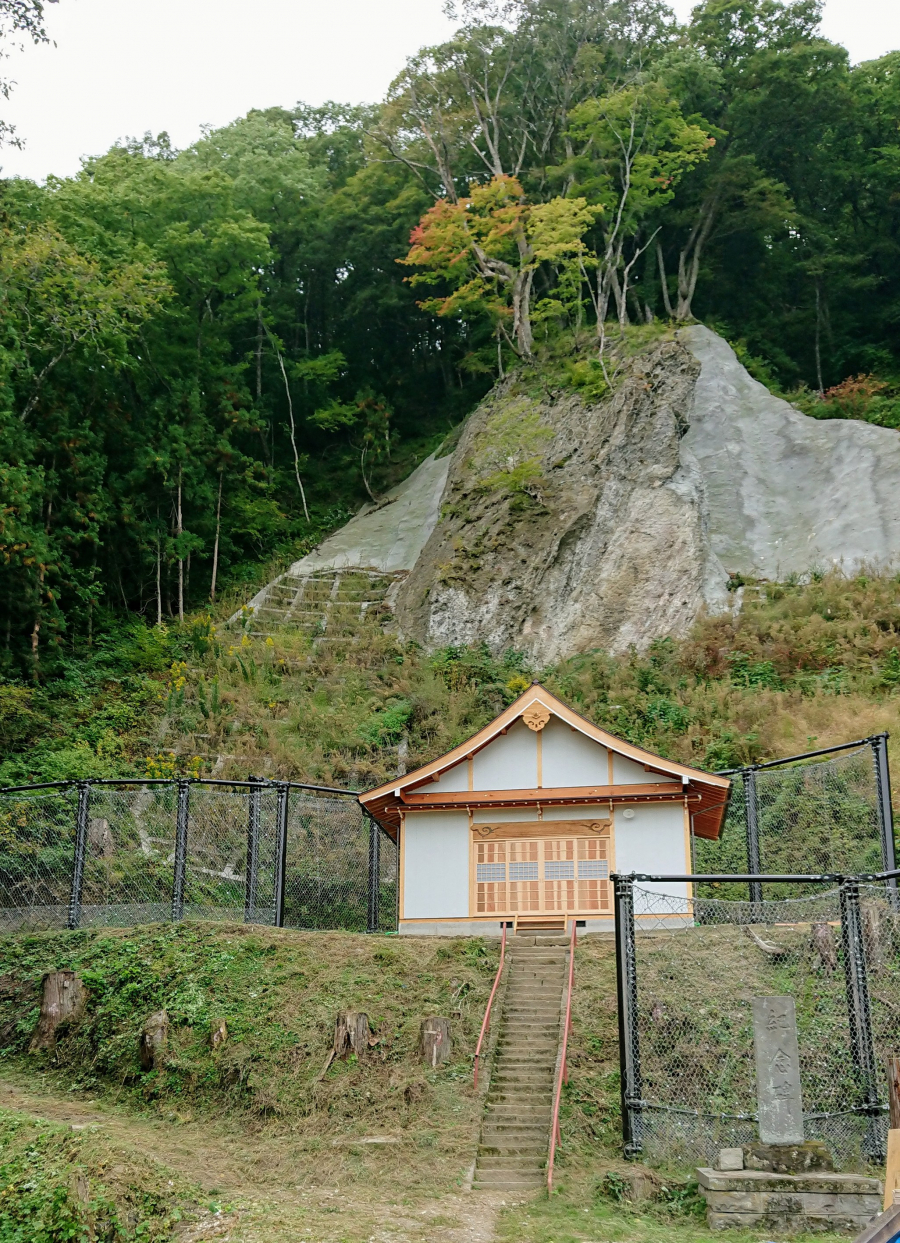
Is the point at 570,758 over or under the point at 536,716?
under

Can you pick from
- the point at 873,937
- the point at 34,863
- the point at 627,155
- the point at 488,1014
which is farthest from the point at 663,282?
the point at 488,1014

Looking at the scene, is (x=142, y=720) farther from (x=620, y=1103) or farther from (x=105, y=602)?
(x=620, y=1103)

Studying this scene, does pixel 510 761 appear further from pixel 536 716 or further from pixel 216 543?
pixel 216 543

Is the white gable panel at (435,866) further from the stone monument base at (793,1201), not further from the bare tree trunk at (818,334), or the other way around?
the bare tree trunk at (818,334)

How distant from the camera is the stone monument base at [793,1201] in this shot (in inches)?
394

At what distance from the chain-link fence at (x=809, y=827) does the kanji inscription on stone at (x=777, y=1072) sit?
8.94 metres

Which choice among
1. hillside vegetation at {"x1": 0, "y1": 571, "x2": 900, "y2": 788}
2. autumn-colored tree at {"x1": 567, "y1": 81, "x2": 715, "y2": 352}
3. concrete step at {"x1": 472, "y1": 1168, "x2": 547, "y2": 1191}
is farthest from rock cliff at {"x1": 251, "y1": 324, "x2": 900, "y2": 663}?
concrete step at {"x1": 472, "y1": 1168, "x2": 547, "y2": 1191}

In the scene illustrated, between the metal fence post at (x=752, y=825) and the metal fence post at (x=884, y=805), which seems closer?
the metal fence post at (x=884, y=805)

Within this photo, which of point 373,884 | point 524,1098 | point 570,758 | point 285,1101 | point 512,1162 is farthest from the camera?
point 373,884

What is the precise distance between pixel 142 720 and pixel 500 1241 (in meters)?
22.1

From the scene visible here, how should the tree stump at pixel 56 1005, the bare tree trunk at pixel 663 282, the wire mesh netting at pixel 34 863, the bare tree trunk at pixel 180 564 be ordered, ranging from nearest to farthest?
the tree stump at pixel 56 1005 < the wire mesh netting at pixel 34 863 < the bare tree trunk at pixel 180 564 < the bare tree trunk at pixel 663 282

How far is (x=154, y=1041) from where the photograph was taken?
1427 centimetres

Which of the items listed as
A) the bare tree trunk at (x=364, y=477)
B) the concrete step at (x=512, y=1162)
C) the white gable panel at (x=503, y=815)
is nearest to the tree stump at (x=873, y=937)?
the concrete step at (x=512, y=1162)

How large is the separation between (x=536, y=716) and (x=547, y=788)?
128 centimetres
